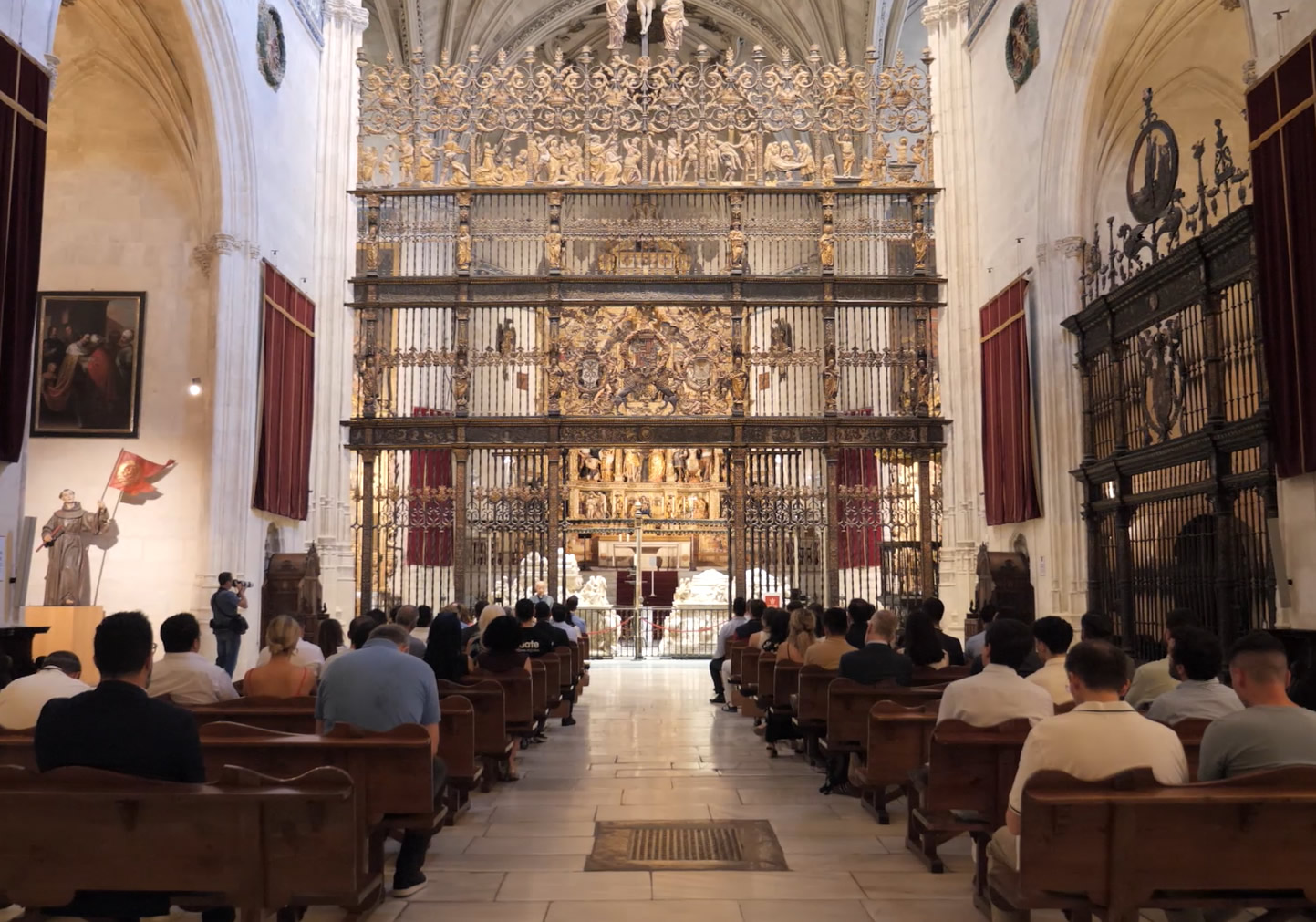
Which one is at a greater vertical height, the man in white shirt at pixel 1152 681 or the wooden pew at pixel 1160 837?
the man in white shirt at pixel 1152 681

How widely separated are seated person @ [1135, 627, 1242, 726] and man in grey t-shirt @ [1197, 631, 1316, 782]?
2.97 feet

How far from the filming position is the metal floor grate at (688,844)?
5.73m

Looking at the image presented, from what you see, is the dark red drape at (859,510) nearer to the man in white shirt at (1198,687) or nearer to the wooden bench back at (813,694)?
the wooden bench back at (813,694)

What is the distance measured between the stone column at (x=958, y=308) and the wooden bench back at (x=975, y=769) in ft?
41.1

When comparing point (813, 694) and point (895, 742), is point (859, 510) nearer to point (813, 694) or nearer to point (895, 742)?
point (813, 694)

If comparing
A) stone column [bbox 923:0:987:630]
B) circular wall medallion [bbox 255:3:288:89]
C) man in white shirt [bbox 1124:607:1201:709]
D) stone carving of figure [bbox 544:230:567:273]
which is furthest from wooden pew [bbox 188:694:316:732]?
stone column [bbox 923:0:987:630]

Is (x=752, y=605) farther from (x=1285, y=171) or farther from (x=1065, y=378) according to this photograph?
(x=1285, y=171)

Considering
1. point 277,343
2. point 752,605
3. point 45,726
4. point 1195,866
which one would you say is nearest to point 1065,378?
point 752,605

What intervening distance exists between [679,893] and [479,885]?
93 centimetres

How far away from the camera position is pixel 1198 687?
500 centimetres

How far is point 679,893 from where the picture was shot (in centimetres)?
505

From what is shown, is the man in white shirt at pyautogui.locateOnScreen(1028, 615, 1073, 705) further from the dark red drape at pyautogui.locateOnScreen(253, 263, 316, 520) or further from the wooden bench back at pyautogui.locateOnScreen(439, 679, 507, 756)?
the dark red drape at pyautogui.locateOnScreen(253, 263, 316, 520)

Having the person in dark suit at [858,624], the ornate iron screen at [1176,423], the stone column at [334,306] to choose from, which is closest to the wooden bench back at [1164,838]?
the person in dark suit at [858,624]

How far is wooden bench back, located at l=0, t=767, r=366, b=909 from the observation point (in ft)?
11.1
